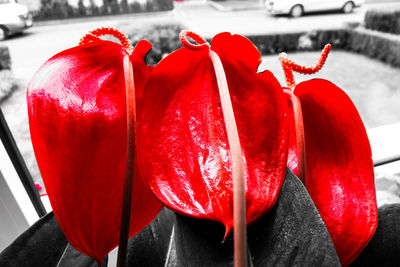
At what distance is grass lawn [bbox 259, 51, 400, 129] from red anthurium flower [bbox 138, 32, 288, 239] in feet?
1.58

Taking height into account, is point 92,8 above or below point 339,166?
above

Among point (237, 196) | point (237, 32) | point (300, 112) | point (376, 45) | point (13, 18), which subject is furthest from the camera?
point (376, 45)

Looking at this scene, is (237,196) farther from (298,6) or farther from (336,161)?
(298,6)

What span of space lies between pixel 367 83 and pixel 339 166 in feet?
1.94

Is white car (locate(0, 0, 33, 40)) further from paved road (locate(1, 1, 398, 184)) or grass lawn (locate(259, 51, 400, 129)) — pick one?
grass lawn (locate(259, 51, 400, 129))

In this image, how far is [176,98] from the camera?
0.28 meters

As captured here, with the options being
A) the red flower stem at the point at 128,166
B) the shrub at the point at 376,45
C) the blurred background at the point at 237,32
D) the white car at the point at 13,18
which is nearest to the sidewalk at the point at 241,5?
the blurred background at the point at 237,32

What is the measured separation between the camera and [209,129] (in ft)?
0.92

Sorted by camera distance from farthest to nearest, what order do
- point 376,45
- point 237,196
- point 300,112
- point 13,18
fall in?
1. point 376,45
2. point 13,18
3. point 300,112
4. point 237,196

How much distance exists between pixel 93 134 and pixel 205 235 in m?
0.12

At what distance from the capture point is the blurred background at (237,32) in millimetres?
573

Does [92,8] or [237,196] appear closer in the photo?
[237,196]

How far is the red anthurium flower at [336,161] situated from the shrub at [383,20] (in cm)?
54

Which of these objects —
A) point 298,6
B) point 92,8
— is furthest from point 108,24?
point 298,6
